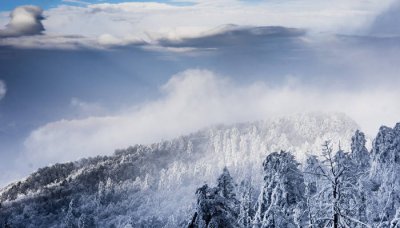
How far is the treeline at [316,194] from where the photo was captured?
1420 cm

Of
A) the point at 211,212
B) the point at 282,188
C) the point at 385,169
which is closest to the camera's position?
the point at 211,212

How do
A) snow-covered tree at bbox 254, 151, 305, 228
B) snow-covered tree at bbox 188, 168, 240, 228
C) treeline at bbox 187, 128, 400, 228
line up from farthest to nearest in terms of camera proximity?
snow-covered tree at bbox 254, 151, 305, 228, snow-covered tree at bbox 188, 168, 240, 228, treeline at bbox 187, 128, 400, 228

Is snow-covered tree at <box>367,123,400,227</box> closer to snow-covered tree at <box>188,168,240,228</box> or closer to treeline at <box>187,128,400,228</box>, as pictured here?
treeline at <box>187,128,400,228</box>

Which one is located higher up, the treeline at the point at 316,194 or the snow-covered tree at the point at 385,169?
the snow-covered tree at the point at 385,169

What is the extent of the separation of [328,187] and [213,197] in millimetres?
11623

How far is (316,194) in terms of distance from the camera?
44.1 feet

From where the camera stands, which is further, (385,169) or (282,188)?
(385,169)

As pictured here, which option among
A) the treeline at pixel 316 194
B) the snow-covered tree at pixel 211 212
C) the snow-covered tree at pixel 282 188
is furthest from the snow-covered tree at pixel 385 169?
the snow-covered tree at pixel 211 212

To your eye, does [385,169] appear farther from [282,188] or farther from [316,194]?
[316,194]

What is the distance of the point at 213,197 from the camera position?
24859 mm

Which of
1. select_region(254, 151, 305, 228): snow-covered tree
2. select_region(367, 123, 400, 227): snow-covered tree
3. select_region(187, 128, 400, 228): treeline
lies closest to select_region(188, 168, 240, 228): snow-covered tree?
select_region(187, 128, 400, 228): treeline

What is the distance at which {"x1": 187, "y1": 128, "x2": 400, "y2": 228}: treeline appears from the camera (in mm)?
14203

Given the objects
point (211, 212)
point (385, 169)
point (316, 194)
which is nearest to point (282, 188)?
point (211, 212)

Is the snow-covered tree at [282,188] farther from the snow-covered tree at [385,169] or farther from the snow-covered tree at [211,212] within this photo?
the snow-covered tree at [385,169]
